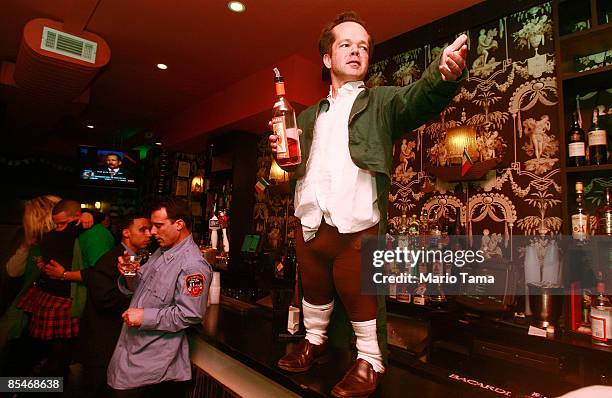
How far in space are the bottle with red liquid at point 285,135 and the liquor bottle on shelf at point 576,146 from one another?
1.63 meters

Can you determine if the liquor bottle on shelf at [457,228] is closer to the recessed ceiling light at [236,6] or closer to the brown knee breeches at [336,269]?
the brown knee breeches at [336,269]

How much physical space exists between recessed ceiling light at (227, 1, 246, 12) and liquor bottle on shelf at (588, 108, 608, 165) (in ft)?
7.77

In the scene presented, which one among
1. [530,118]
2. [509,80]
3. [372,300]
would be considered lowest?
[372,300]

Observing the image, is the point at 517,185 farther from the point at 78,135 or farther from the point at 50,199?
the point at 78,135

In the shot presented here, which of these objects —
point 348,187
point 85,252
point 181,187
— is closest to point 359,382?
point 348,187

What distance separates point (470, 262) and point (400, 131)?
1.48 m

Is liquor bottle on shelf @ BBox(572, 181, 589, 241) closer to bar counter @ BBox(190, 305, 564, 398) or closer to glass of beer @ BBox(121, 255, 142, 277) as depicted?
bar counter @ BBox(190, 305, 564, 398)

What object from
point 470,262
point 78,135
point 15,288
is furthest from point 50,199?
point 78,135

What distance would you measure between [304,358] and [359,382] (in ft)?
0.74

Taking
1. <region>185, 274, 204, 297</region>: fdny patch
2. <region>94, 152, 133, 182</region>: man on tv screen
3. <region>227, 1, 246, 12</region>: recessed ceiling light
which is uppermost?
<region>227, 1, 246, 12</region>: recessed ceiling light

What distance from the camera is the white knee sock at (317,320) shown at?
119 centimetres

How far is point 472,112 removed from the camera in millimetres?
2572

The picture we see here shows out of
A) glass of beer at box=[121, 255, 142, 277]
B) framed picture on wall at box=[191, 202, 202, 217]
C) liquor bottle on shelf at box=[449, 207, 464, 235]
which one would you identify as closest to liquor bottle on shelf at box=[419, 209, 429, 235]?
liquor bottle on shelf at box=[449, 207, 464, 235]

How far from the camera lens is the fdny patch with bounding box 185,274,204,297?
5.23 ft
